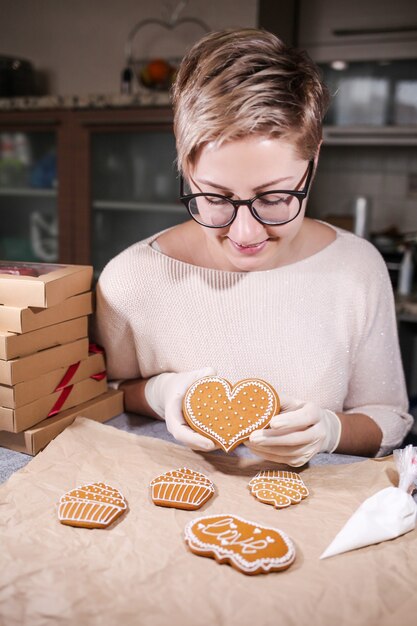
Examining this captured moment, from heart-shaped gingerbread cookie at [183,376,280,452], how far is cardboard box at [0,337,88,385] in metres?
0.26

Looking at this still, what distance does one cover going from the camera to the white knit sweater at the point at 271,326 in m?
1.22

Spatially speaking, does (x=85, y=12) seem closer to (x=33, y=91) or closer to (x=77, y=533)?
(x=33, y=91)

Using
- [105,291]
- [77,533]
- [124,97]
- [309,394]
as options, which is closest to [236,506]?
[77,533]

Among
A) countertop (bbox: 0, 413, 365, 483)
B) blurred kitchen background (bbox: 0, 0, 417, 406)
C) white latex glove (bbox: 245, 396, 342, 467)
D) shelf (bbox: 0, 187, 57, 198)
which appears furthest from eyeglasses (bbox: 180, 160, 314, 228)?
shelf (bbox: 0, 187, 57, 198)

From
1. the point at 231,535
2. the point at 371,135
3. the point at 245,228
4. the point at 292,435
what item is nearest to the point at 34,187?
the point at 371,135

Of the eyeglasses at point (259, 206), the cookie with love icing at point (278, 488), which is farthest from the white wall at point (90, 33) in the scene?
the cookie with love icing at point (278, 488)

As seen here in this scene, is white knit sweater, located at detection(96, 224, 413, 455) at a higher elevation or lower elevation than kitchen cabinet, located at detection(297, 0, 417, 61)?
lower

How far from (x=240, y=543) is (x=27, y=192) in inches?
115

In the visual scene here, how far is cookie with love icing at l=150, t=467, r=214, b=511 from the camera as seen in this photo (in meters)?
0.88

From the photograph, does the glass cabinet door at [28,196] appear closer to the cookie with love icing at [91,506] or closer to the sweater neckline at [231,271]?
the sweater neckline at [231,271]

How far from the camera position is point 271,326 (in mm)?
1220

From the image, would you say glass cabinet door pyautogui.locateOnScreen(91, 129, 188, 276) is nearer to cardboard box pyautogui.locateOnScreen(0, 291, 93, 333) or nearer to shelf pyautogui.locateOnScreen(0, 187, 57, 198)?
shelf pyautogui.locateOnScreen(0, 187, 57, 198)

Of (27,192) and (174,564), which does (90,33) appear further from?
(174,564)

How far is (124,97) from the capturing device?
110 inches
